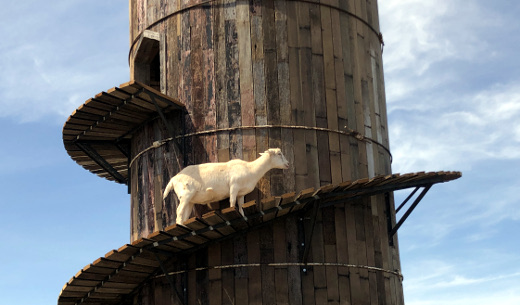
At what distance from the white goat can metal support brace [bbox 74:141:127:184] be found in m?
5.00

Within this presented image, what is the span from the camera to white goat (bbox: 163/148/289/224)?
19359 mm

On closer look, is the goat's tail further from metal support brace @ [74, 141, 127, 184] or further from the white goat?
metal support brace @ [74, 141, 127, 184]

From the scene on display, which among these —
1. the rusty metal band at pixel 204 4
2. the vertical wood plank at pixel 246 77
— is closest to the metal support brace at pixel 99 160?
the rusty metal band at pixel 204 4

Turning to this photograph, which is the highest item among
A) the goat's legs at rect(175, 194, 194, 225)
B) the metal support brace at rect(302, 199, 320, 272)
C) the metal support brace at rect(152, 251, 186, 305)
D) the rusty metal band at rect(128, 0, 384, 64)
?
the rusty metal band at rect(128, 0, 384, 64)

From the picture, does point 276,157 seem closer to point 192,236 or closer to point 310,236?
point 310,236

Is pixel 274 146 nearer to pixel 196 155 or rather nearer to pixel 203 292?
pixel 196 155

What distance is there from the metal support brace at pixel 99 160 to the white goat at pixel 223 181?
500cm

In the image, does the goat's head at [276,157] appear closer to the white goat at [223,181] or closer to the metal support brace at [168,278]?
the white goat at [223,181]

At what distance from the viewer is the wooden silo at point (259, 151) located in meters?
19.4

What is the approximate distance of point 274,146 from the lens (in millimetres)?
20109

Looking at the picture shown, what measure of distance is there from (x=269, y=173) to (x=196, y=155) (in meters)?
1.78

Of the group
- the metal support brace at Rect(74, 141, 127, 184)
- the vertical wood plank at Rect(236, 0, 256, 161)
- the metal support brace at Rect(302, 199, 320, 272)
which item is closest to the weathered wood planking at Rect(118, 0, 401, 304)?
the vertical wood plank at Rect(236, 0, 256, 161)

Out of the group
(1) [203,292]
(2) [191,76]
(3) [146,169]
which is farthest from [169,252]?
(2) [191,76]

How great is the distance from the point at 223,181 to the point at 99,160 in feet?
21.2
